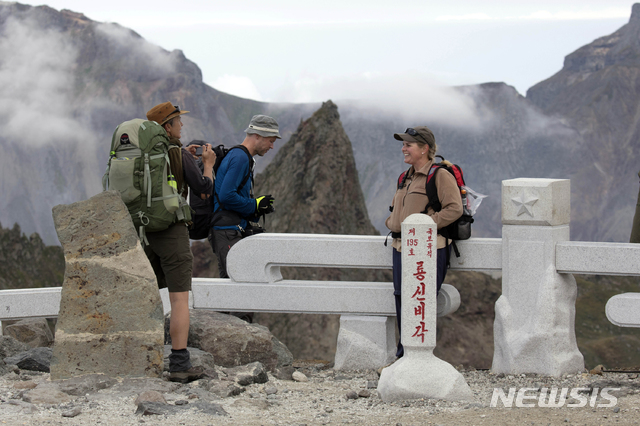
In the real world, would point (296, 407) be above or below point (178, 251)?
below

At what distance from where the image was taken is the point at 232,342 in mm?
6438

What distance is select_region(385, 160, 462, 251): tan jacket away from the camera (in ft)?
18.8

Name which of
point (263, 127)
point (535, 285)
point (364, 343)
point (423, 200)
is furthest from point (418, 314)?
point (263, 127)

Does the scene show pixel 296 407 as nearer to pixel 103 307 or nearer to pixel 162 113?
pixel 103 307

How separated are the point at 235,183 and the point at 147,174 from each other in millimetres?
1076

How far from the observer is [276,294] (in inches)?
268

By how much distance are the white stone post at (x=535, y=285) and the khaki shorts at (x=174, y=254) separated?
2.91 m

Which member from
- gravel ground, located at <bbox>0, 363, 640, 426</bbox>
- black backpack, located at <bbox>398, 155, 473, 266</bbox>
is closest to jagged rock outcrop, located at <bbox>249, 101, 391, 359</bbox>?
black backpack, located at <bbox>398, 155, 473, 266</bbox>

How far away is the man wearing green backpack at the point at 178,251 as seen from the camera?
552 centimetres

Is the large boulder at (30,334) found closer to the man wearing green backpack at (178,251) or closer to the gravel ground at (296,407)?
the gravel ground at (296,407)

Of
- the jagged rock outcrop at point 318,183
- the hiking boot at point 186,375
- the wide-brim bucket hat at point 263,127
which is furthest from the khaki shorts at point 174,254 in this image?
the jagged rock outcrop at point 318,183

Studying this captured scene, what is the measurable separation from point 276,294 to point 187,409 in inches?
80.2

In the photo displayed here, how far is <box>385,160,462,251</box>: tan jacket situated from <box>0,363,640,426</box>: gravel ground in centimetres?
140

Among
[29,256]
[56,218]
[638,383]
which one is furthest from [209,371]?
[29,256]
